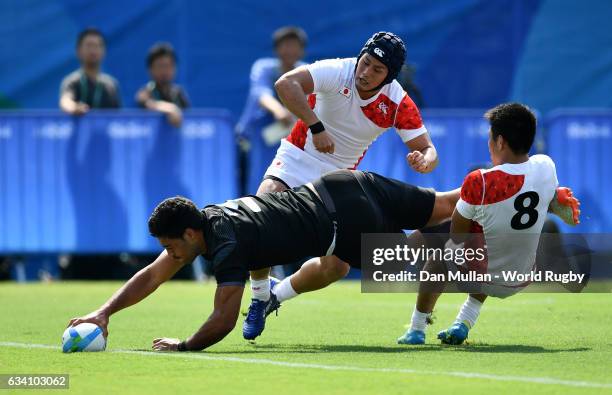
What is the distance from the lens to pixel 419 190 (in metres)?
8.96

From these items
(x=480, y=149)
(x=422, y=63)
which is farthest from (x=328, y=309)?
(x=422, y=63)

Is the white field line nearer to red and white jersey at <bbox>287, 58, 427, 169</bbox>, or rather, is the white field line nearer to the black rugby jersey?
the black rugby jersey

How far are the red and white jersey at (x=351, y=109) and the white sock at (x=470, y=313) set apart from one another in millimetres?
1483

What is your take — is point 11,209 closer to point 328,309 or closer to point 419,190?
point 328,309

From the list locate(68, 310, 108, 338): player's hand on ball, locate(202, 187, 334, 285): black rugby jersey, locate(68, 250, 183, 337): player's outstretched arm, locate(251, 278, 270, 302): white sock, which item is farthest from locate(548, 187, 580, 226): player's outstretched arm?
locate(68, 310, 108, 338): player's hand on ball

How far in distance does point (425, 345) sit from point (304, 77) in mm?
2200

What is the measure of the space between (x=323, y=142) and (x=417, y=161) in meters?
0.72

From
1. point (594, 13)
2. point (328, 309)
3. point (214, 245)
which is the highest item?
point (594, 13)

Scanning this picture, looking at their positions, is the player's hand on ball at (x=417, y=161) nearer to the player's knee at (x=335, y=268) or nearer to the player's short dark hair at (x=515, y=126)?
the player's short dark hair at (x=515, y=126)

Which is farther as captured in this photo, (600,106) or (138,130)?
(600,106)

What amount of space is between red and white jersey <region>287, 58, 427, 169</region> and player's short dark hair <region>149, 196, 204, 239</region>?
1.84 m

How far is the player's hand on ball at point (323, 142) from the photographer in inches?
369

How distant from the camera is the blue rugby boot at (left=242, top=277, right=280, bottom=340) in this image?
9.15 metres

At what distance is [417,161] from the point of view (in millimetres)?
9094
